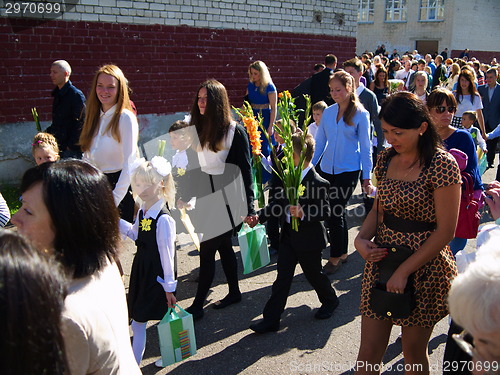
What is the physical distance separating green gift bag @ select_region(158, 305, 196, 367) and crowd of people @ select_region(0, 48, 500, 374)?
13 centimetres

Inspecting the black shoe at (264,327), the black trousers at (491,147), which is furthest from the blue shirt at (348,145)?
the black trousers at (491,147)

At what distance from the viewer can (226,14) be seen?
437 inches

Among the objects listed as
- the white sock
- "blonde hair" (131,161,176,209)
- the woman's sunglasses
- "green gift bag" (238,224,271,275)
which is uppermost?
the woman's sunglasses

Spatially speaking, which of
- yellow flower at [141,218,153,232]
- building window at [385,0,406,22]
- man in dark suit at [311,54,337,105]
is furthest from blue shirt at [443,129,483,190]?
building window at [385,0,406,22]

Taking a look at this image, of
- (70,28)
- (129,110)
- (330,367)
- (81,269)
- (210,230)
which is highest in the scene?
(70,28)

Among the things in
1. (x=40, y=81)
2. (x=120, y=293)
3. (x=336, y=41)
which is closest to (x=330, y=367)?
(x=120, y=293)

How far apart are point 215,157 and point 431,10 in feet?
125

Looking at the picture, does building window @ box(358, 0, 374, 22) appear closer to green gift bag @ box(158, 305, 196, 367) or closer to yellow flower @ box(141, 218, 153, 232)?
yellow flower @ box(141, 218, 153, 232)

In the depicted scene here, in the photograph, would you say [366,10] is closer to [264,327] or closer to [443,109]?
[443,109]

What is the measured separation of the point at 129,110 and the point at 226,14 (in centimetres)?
749

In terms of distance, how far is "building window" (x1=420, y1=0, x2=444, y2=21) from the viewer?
37.2m

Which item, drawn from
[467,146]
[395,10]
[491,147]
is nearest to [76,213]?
[467,146]

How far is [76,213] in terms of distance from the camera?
174 cm

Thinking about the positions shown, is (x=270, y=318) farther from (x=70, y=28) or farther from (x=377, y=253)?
(x=70, y=28)
